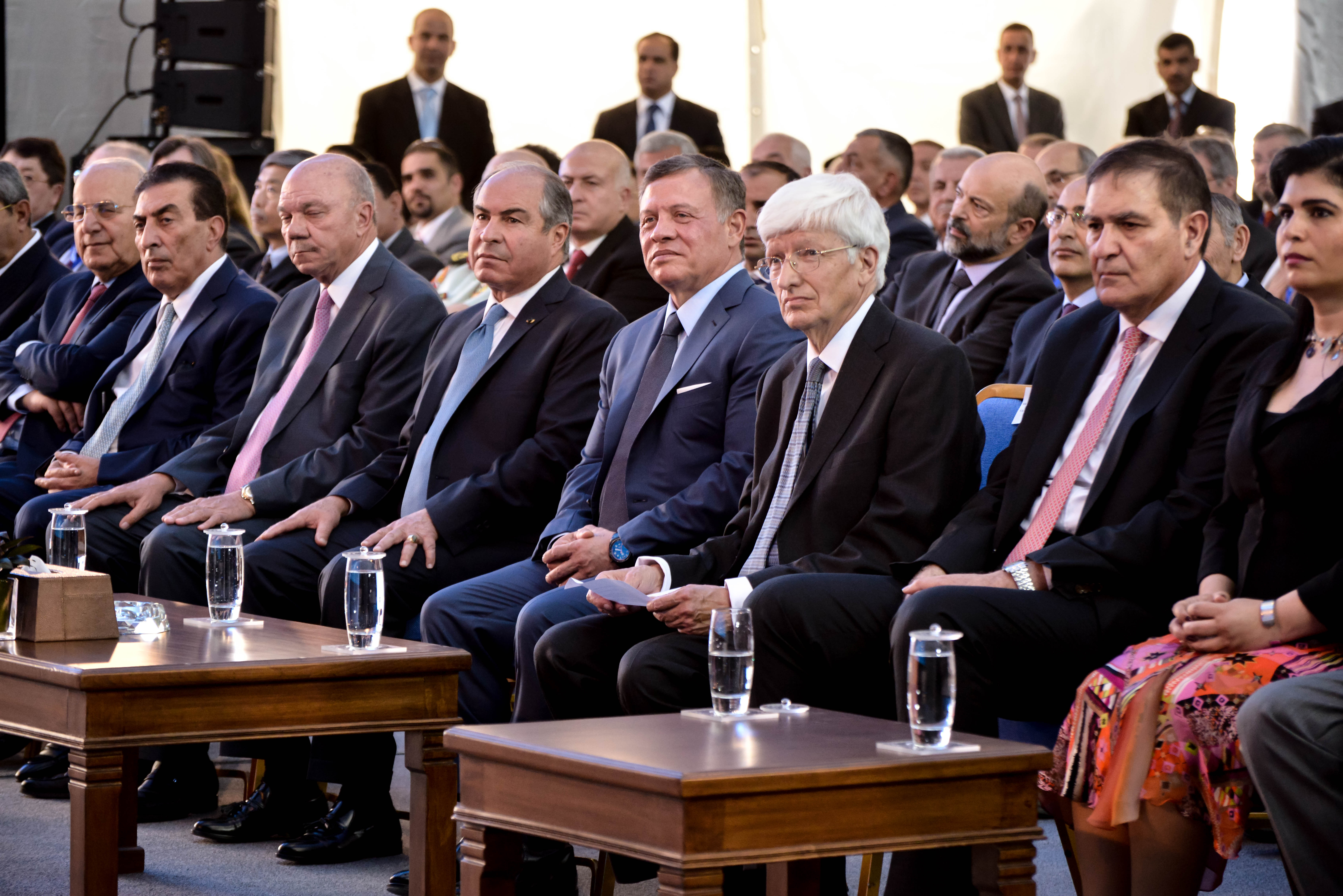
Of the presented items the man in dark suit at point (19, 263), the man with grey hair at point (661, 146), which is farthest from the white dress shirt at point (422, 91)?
the man in dark suit at point (19, 263)

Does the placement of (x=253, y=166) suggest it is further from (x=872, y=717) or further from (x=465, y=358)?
(x=872, y=717)

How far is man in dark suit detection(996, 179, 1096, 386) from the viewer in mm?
4328

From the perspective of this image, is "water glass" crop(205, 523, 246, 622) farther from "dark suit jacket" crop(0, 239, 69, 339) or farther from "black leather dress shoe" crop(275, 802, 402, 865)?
"dark suit jacket" crop(0, 239, 69, 339)

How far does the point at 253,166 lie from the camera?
778 cm

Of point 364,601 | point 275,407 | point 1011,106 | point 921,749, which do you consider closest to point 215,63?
point 1011,106

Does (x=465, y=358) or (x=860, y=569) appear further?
(x=465, y=358)

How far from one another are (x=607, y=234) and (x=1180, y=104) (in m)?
3.42

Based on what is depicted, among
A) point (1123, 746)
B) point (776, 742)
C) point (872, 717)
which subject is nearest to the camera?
point (776, 742)

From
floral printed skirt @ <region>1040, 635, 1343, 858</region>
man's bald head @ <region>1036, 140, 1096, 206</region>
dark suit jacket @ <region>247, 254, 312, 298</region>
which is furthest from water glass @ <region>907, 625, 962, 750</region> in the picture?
man's bald head @ <region>1036, 140, 1096, 206</region>

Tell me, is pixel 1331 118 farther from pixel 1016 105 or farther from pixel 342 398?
pixel 342 398

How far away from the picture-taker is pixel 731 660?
7.82ft

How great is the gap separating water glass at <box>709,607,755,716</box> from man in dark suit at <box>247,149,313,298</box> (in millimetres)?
3966

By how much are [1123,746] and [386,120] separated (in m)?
6.34

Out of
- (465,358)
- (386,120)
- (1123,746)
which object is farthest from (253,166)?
(1123,746)
